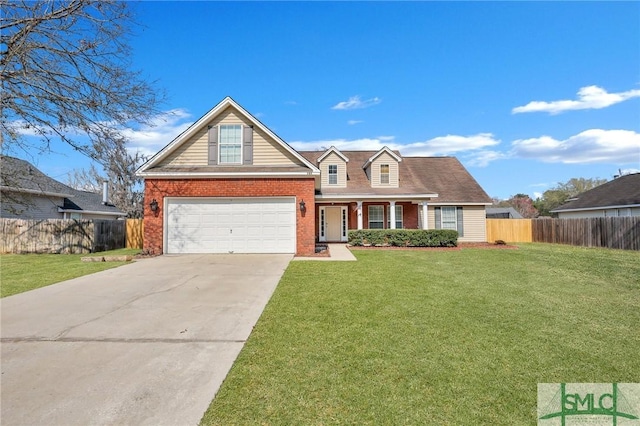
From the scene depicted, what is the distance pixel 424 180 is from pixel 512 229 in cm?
734

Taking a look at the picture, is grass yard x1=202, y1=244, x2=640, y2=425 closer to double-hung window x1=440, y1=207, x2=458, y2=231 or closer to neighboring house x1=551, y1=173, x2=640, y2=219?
double-hung window x1=440, y1=207, x2=458, y2=231

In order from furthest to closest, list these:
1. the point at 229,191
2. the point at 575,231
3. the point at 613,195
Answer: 1. the point at 613,195
2. the point at 575,231
3. the point at 229,191

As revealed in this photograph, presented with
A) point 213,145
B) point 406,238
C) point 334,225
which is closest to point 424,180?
point 406,238

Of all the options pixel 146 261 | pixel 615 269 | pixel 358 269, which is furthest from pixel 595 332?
pixel 146 261

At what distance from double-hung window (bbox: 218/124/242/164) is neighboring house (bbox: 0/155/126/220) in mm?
7651

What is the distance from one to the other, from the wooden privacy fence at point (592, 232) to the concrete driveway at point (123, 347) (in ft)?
59.9

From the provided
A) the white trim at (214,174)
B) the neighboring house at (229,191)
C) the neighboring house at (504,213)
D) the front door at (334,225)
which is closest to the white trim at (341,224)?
the front door at (334,225)

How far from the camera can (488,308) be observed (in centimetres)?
561

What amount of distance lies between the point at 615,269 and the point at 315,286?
9595 millimetres

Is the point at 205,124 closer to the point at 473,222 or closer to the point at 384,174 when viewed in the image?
the point at 384,174

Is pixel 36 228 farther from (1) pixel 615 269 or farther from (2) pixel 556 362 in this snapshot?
(1) pixel 615 269

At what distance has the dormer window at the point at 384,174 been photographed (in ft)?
63.3

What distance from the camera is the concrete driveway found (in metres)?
2.78

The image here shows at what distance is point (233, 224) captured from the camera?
42.4 ft
